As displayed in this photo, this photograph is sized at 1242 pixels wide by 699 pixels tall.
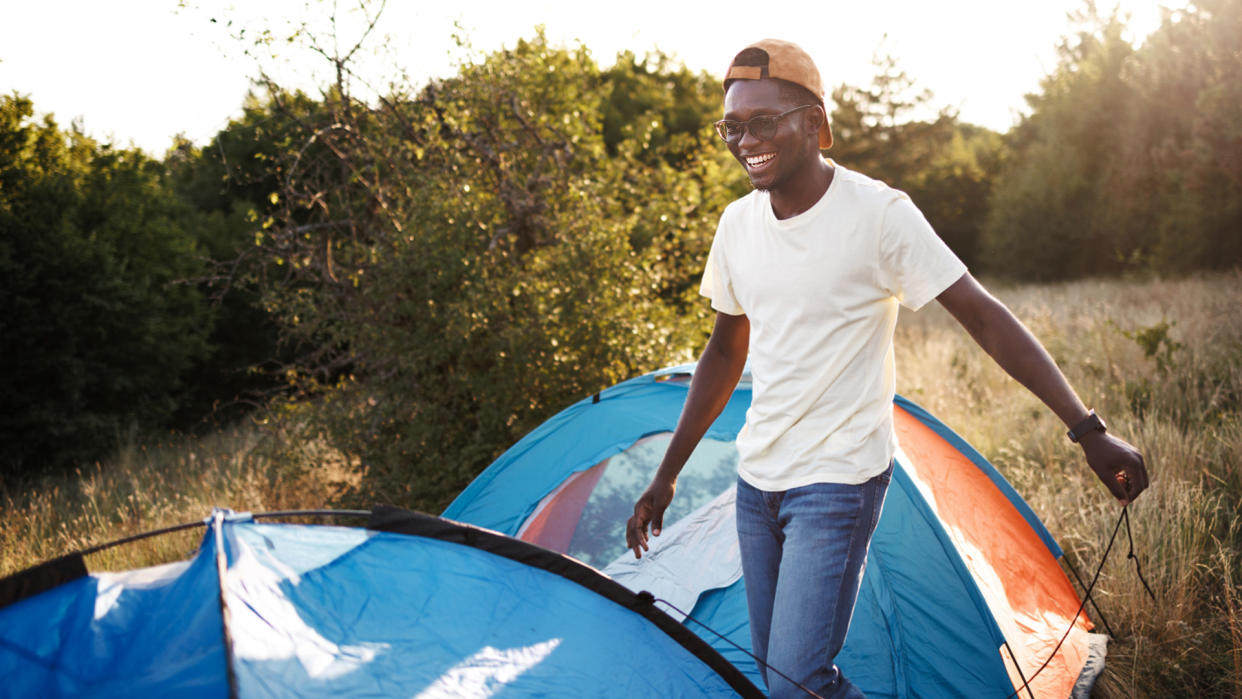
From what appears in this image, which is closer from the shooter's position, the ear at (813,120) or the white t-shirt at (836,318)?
the white t-shirt at (836,318)

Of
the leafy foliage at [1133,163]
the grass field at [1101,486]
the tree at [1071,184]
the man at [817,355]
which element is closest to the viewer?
the man at [817,355]

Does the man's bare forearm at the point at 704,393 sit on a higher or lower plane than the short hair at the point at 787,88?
lower

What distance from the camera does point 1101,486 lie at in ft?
14.3

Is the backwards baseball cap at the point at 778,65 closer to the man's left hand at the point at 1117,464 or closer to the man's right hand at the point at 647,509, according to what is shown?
the man's left hand at the point at 1117,464

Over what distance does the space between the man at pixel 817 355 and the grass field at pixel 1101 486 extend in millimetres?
1884

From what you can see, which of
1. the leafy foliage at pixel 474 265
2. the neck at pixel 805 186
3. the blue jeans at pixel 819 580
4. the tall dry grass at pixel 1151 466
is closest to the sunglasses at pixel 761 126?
the neck at pixel 805 186

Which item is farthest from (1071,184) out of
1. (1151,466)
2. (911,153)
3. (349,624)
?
Answer: (349,624)

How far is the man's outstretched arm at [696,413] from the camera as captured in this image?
Answer: 215 centimetres

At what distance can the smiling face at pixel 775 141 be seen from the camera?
1793mm

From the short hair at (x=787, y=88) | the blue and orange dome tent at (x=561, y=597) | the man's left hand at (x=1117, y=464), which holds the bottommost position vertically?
the blue and orange dome tent at (x=561, y=597)

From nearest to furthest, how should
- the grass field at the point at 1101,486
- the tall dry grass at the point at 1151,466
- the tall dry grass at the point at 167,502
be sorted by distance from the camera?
the tall dry grass at the point at 1151,466, the grass field at the point at 1101,486, the tall dry grass at the point at 167,502

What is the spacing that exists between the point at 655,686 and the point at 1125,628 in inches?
93.2

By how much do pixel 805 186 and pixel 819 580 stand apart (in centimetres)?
84

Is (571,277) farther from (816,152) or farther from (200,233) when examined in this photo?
(200,233)
